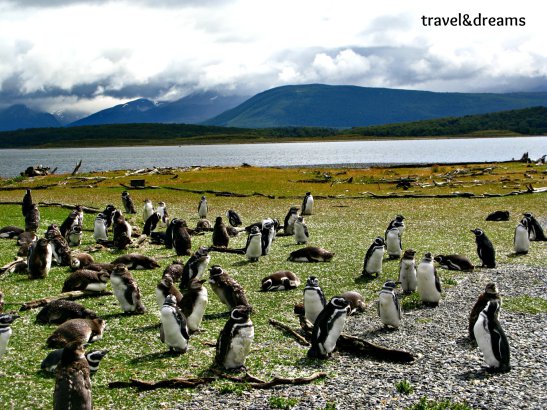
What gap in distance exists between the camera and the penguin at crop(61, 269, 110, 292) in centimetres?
1525

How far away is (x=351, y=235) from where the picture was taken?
25.8m

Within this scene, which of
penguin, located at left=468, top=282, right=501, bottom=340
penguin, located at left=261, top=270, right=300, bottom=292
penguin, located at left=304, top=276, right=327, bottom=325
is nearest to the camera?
penguin, located at left=468, top=282, right=501, bottom=340

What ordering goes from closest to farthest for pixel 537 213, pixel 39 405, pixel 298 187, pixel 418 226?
1. pixel 39 405
2. pixel 418 226
3. pixel 537 213
4. pixel 298 187

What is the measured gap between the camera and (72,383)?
761cm

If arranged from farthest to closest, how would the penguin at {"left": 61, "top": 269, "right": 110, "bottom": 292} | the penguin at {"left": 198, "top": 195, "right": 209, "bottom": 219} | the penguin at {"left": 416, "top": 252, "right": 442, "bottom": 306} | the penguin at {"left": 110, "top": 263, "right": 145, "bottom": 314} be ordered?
the penguin at {"left": 198, "top": 195, "right": 209, "bottom": 219} → the penguin at {"left": 61, "top": 269, "right": 110, "bottom": 292} → the penguin at {"left": 416, "top": 252, "right": 442, "bottom": 306} → the penguin at {"left": 110, "top": 263, "right": 145, "bottom": 314}

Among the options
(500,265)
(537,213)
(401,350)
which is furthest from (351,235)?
(401,350)

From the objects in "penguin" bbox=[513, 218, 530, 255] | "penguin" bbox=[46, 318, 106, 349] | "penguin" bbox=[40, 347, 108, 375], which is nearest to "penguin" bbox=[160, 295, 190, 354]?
"penguin" bbox=[40, 347, 108, 375]

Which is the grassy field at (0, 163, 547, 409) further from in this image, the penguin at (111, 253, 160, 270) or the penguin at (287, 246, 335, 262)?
the penguin at (111, 253, 160, 270)

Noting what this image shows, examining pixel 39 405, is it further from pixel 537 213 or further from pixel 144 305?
pixel 537 213

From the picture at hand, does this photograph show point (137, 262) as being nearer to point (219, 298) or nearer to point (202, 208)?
point (219, 298)

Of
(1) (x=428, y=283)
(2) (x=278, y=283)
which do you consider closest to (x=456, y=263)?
(1) (x=428, y=283)

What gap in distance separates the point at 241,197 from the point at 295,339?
30.6 meters

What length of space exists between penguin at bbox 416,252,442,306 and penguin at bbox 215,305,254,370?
5683 millimetres

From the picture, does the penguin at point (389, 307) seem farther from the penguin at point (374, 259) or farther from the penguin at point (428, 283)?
the penguin at point (374, 259)
